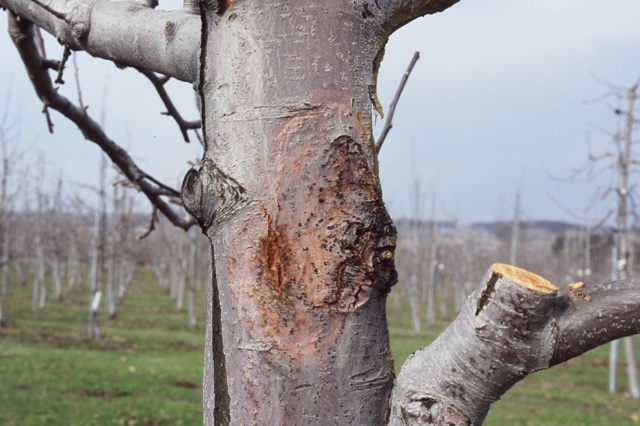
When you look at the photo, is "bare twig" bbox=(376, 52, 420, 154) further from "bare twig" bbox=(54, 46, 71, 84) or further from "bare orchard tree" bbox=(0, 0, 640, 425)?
"bare twig" bbox=(54, 46, 71, 84)

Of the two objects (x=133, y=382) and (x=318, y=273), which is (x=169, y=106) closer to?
(x=318, y=273)

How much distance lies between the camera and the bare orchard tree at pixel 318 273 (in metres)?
0.66

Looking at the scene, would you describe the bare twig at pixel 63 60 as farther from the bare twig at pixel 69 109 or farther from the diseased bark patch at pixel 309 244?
the diseased bark patch at pixel 309 244

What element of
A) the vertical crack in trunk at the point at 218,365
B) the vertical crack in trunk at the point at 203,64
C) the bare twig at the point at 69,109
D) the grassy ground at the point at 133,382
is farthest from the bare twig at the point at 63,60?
the grassy ground at the point at 133,382

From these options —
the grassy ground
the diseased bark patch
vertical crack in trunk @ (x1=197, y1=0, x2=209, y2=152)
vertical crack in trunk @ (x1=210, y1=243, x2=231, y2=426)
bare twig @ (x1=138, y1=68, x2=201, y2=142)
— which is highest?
bare twig @ (x1=138, y1=68, x2=201, y2=142)

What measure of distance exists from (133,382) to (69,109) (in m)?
8.80

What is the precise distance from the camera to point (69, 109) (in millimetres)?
1508

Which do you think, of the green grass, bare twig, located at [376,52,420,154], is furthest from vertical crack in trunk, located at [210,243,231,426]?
the green grass

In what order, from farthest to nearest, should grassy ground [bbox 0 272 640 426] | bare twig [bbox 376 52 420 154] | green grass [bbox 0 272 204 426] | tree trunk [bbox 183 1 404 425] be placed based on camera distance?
grassy ground [bbox 0 272 640 426], green grass [bbox 0 272 204 426], bare twig [bbox 376 52 420 154], tree trunk [bbox 183 1 404 425]

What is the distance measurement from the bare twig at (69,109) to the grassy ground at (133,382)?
6162 millimetres

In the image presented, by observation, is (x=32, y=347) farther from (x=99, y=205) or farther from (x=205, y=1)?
(x=205, y=1)

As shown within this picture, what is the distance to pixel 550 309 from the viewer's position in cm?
68

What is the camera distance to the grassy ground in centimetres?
762

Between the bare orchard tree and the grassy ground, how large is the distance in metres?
7.10
